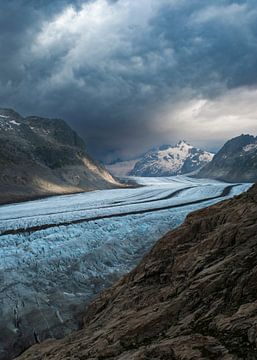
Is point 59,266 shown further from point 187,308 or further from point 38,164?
point 38,164

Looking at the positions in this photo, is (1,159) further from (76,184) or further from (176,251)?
(176,251)

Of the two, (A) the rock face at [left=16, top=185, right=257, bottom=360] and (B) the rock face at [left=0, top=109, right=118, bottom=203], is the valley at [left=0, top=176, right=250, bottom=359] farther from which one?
(B) the rock face at [left=0, top=109, right=118, bottom=203]

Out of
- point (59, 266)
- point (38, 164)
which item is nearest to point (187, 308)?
point (59, 266)

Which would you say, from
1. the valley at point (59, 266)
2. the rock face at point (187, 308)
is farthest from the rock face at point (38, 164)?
the rock face at point (187, 308)

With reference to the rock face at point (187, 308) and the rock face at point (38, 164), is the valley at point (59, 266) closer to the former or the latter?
the rock face at point (187, 308)

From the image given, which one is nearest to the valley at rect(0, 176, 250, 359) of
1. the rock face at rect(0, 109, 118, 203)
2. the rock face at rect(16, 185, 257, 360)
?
the rock face at rect(16, 185, 257, 360)
